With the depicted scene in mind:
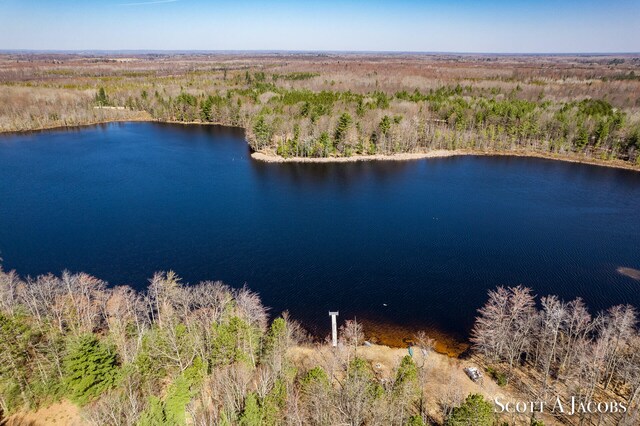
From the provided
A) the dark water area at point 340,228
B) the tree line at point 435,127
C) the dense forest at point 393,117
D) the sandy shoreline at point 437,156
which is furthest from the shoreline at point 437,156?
the dark water area at point 340,228

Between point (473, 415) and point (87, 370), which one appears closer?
point (473, 415)

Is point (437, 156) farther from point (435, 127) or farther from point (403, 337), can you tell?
point (403, 337)

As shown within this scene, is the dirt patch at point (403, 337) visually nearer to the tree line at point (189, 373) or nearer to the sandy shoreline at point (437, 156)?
the tree line at point (189, 373)

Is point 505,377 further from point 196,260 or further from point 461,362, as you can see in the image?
point 196,260

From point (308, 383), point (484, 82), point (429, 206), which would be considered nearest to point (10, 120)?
point (429, 206)

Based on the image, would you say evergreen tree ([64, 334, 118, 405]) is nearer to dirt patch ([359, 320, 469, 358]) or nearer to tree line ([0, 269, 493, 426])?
tree line ([0, 269, 493, 426])

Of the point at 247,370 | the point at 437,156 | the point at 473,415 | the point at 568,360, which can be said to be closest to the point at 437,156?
the point at 437,156
